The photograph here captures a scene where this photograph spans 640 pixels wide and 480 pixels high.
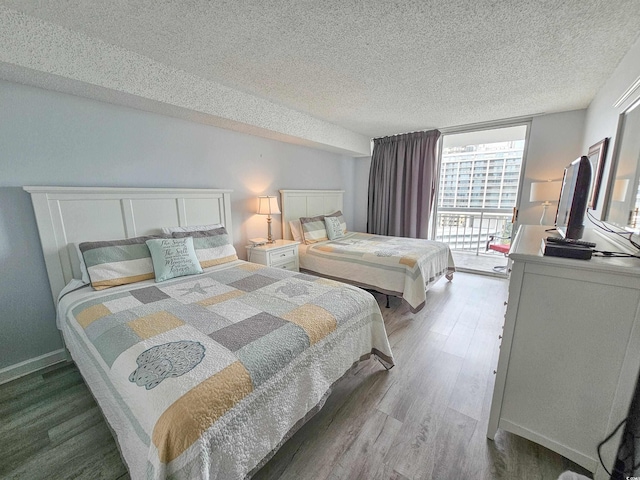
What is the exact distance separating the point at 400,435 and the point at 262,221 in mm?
2728

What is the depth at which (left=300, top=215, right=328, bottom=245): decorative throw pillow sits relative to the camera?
11.7 feet

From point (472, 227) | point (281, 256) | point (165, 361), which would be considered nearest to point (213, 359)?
point (165, 361)

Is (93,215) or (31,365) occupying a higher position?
(93,215)

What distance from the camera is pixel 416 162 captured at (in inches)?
167

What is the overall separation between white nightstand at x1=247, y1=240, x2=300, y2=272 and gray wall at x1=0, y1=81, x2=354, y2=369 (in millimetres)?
926

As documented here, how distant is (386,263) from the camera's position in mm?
2811

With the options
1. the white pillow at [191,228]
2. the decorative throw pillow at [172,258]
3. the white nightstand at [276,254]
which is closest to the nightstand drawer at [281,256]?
the white nightstand at [276,254]

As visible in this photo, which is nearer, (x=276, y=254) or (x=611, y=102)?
(x=611, y=102)

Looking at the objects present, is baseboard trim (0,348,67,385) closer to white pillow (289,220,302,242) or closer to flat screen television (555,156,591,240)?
white pillow (289,220,302,242)

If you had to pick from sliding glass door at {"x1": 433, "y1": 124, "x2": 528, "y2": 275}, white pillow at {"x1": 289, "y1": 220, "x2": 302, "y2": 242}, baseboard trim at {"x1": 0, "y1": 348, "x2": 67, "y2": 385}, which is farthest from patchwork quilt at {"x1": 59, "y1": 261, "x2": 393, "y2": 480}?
sliding glass door at {"x1": 433, "y1": 124, "x2": 528, "y2": 275}

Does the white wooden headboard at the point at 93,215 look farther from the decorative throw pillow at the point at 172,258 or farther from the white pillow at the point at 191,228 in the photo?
the decorative throw pillow at the point at 172,258

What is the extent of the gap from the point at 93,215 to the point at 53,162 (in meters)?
0.43

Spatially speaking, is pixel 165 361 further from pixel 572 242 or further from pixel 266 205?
pixel 266 205

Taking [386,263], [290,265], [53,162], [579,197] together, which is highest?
[53,162]
